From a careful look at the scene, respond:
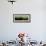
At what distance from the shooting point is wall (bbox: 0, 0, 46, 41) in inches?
198

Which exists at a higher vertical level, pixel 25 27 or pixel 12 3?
pixel 12 3

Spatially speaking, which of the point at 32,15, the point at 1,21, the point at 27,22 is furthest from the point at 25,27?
the point at 1,21

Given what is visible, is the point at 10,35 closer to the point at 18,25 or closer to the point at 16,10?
the point at 18,25

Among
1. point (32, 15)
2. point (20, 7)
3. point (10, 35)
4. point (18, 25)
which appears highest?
point (20, 7)

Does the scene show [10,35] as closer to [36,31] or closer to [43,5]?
[36,31]

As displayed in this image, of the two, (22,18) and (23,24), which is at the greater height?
(22,18)

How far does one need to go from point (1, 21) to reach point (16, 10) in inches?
27.5

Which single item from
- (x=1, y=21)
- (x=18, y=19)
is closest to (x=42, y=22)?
(x=18, y=19)

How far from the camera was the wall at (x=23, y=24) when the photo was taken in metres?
5.04

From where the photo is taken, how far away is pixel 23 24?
5.07 metres

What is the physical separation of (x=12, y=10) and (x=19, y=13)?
29cm

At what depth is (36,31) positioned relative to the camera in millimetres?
5039

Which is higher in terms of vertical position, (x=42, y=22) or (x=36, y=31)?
(x=42, y=22)

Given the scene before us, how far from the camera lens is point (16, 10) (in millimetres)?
5090
